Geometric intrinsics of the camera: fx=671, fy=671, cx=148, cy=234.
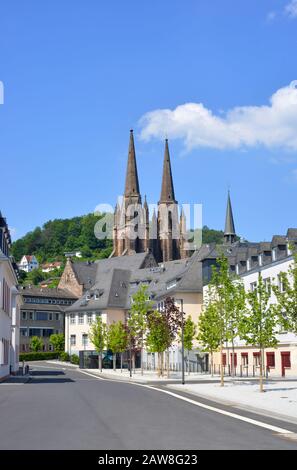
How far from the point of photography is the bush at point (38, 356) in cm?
9788

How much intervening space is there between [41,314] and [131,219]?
1620 inches

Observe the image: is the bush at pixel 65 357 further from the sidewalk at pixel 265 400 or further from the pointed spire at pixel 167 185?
the sidewalk at pixel 265 400

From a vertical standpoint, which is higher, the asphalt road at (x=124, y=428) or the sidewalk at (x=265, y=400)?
the asphalt road at (x=124, y=428)

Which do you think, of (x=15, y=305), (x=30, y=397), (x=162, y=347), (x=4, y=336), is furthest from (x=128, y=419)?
(x=15, y=305)

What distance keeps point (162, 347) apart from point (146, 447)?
1839 inches

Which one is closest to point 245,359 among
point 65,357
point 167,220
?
point 65,357

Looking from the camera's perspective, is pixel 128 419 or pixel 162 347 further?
pixel 162 347

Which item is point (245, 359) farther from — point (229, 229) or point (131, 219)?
point (131, 219)

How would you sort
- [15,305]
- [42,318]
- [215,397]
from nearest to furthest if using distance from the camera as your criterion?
1. [215,397]
2. [15,305]
3. [42,318]

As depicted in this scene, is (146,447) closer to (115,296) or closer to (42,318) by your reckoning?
(115,296)

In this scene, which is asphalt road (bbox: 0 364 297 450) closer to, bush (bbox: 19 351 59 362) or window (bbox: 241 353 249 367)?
window (bbox: 241 353 249 367)

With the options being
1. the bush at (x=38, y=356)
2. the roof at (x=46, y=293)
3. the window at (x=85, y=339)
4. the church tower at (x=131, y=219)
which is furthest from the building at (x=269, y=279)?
the church tower at (x=131, y=219)

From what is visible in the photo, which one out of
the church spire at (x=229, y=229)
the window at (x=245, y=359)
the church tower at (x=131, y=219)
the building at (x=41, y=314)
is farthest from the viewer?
the church tower at (x=131, y=219)
